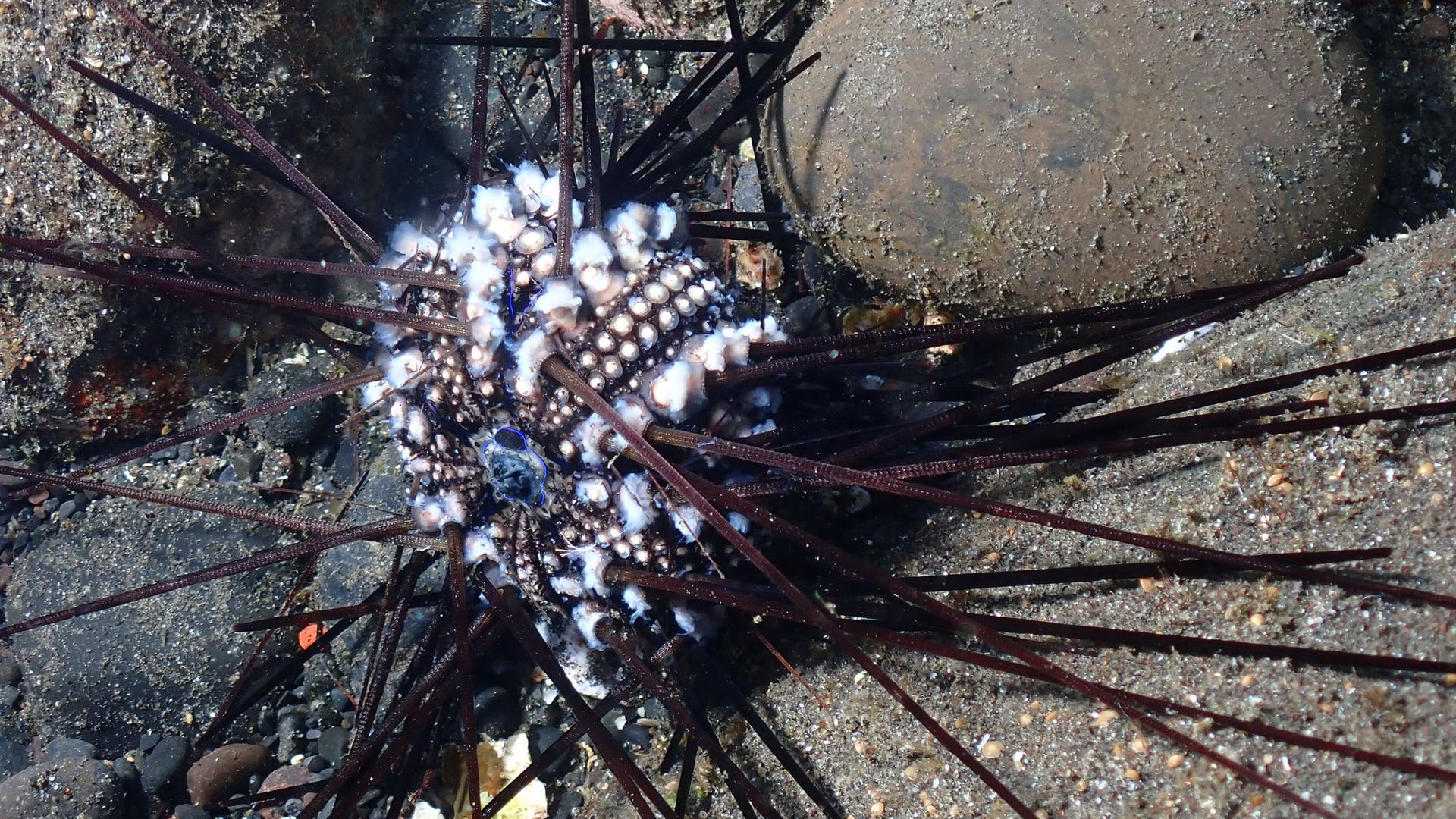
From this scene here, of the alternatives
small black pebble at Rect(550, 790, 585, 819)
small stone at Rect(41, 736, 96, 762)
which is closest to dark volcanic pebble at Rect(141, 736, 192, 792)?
small stone at Rect(41, 736, 96, 762)

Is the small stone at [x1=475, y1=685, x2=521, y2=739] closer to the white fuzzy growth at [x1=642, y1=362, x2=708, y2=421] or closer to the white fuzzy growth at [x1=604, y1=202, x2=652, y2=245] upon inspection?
the white fuzzy growth at [x1=642, y1=362, x2=708, y2=421]

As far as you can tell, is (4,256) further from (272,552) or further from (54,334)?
(272,552)

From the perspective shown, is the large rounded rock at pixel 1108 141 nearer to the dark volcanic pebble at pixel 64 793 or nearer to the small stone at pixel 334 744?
the small stone at pixel 334 744

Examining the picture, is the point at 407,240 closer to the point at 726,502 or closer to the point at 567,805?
the point at 726,502

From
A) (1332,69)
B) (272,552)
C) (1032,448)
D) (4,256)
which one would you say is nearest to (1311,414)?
(1032,448)

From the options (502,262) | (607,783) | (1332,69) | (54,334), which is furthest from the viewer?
(54,334)

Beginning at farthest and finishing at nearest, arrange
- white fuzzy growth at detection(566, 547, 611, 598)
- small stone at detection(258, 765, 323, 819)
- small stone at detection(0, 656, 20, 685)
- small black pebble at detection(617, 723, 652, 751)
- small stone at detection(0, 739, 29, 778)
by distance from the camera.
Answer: small stone at detection(0, 656, 20, 685)
small stone at detection(0, 739, 29, 778)
small stone at detection(258, 765, 323, 819)
small black pebble at detection(617, 723, 652, 751)
white fuzzy growth at detection(566, 547, 611, 598)
